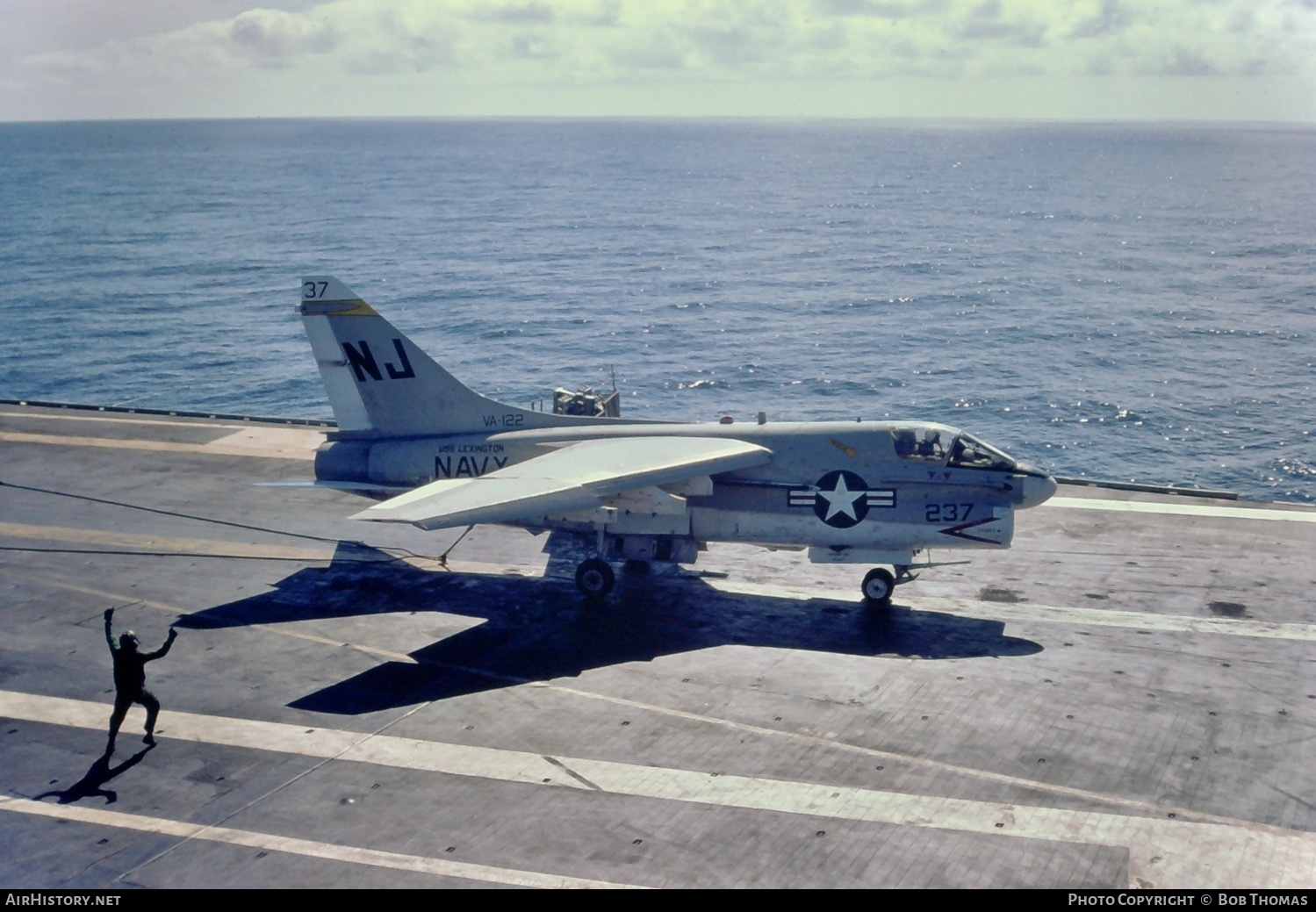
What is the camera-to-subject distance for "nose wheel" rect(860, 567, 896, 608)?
28797 millimetres

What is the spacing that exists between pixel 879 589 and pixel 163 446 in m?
27.8

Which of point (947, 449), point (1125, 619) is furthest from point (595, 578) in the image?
point (1125, 619)

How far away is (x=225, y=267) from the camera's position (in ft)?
378

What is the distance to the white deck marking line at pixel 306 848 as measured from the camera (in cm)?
1709

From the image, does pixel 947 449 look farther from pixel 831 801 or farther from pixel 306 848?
pixel 306 848

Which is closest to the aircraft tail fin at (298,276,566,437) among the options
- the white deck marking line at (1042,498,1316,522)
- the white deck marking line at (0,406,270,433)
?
the white deck marking line at (0,406,270,433)

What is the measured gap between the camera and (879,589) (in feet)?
94.6

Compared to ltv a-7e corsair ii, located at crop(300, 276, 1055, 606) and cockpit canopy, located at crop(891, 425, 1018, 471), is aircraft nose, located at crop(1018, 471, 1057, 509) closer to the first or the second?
ltv a-7e corsair ii, located at crop(300, 276, 1055, 606)

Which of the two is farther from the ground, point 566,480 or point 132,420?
point 566,480

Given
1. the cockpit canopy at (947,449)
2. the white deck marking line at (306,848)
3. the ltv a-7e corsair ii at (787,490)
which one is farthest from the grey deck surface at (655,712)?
the cockpit canopy at (947,449)

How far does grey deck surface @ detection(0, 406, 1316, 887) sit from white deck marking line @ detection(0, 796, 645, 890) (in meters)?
0.06

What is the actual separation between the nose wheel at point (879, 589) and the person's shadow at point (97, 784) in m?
16.4

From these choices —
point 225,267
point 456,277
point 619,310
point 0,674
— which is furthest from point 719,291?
point 0,674

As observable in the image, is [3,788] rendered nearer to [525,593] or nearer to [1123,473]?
[525,593]
